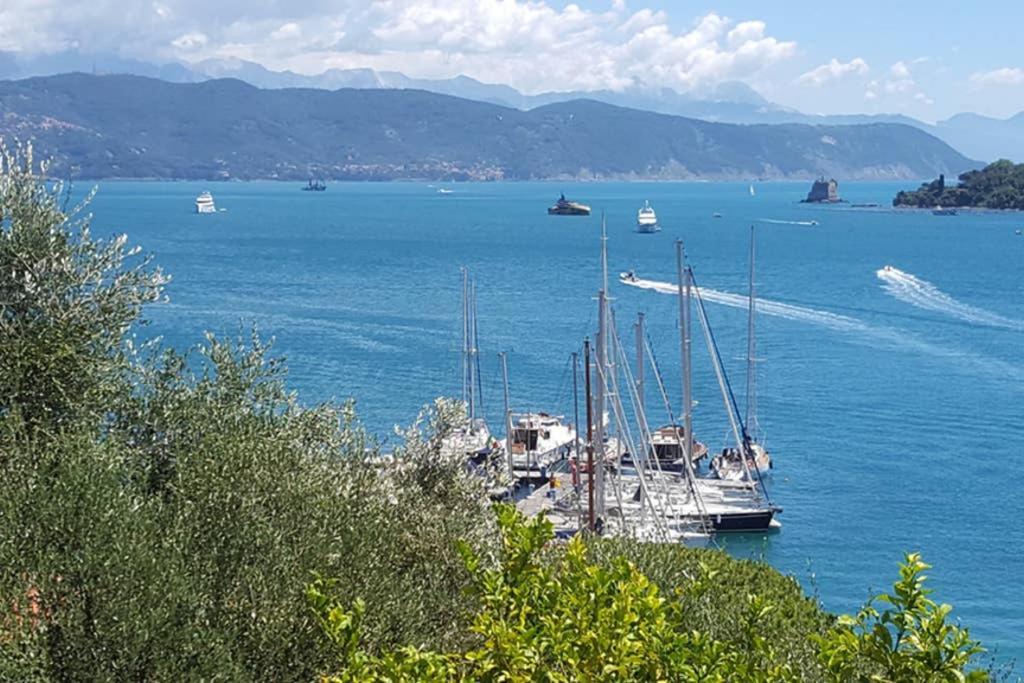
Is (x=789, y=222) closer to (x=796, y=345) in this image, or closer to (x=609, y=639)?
(x=796, y=345)

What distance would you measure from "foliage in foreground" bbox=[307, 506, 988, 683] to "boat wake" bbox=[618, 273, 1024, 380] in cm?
4954

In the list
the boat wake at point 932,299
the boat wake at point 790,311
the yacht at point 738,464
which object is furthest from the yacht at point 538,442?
the boat wake at point 932,299

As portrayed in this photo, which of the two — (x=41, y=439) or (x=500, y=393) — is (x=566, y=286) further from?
(x=41, y=439)

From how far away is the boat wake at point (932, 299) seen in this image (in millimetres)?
68500

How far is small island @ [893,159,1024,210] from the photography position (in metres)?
164

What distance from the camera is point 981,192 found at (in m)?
169

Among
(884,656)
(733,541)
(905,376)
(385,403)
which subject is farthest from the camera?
(905,376)

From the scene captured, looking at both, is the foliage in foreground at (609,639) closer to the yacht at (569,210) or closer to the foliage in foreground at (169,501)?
the foliage in foreground at (169,501)

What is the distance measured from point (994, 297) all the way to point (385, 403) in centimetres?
4918

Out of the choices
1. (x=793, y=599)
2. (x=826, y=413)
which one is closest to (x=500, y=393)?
(x=826, y=413)

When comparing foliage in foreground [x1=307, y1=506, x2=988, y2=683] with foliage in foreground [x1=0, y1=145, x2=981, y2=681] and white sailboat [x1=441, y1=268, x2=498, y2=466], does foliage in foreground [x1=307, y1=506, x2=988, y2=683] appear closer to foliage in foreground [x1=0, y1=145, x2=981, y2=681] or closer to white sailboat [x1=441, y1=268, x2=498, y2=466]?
foliage in foreground [x1=0, y1=145, x2=981, y2=681]

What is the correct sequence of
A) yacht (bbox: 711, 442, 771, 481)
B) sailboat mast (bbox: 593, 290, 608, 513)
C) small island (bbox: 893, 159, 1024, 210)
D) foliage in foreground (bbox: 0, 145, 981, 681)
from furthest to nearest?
1. small island (bbox: 893, 159, 1024, 210)
2. yacht (bbox: 711, 442, 771, 481)
3. sailboat mast (bbox: 593, 290, 608, 513)
4. foliage in foreground (bbox: 0, 145, 981, 681)

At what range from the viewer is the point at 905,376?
53.0 m

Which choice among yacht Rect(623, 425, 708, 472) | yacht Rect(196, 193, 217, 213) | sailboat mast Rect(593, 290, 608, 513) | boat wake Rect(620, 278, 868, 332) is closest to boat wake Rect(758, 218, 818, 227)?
yacht Rect(196, 193, 217, 213)
